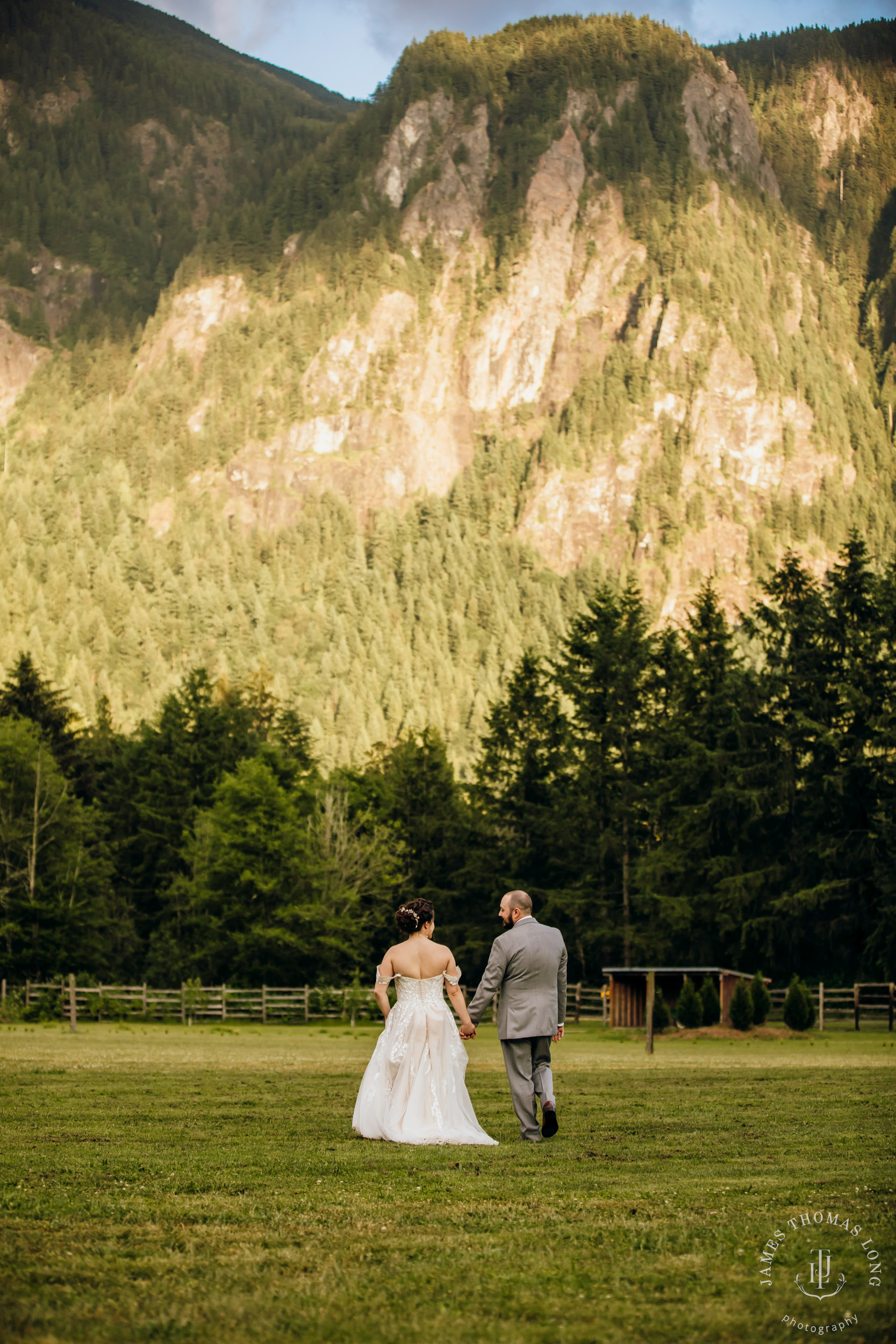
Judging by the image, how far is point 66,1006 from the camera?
135 ft

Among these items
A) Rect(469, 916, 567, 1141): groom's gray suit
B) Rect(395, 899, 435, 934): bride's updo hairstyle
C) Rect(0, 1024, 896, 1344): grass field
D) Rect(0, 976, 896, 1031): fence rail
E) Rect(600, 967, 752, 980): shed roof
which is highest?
Rect(395, 899, 435, 934): bride's updo hairstyle

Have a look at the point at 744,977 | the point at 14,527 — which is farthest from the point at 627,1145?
the point at 14,527

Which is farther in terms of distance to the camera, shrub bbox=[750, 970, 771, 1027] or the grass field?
shrub bbox=[750, 970, 771, 1027]

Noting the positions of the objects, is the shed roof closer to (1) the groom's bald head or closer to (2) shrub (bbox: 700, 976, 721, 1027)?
(2) shrub (bbox: 700, 976, 721, 1027)

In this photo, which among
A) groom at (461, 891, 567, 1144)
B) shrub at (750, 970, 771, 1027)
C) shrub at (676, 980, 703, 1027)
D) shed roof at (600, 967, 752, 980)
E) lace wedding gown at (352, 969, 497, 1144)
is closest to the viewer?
lace wedding gown at (352, 969, 497, 1144)

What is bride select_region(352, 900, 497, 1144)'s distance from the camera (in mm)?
10203

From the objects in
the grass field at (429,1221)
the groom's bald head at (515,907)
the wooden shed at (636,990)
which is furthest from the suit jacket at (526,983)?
the wooden shed at (636,990)

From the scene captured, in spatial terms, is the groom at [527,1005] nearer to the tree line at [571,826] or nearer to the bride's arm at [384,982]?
the bride's arm at [384,982]

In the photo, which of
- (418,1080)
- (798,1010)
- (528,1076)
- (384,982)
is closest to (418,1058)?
(418,1080)

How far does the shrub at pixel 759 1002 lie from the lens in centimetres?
3403

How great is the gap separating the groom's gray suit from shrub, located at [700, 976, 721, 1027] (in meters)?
26.1

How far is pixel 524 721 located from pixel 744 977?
2157 centimetres

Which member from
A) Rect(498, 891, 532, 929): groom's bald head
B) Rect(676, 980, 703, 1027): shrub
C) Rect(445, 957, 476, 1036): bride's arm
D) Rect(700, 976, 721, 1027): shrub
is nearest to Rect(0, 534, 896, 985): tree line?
Rect(700, 976, 721, 1027): shrub

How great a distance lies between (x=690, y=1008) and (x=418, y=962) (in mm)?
25934
